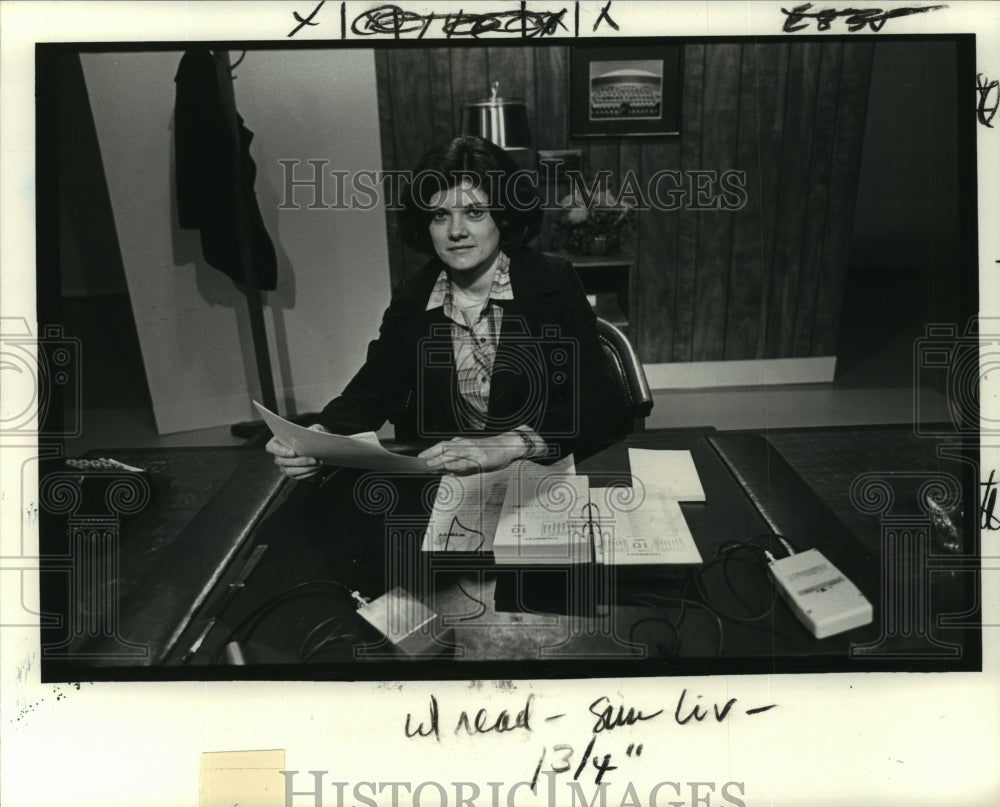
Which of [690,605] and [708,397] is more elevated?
[708,397]

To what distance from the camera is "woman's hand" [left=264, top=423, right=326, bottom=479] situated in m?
1.62

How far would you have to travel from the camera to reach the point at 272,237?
Answer: 5.27 ft

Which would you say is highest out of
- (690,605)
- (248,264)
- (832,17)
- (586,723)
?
(832,17)

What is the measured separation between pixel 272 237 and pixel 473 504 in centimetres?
54

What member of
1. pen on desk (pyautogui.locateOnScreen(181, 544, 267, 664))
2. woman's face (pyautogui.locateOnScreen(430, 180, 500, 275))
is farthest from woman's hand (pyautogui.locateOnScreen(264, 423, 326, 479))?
woman's face (pyautogui.locateOnScreen(430, 180, 500, 275))

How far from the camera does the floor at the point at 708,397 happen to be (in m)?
1.63

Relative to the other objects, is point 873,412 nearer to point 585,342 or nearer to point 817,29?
point 585,342

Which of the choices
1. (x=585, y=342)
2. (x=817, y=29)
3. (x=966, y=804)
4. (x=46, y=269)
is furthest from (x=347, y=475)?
(x=966, y=804)

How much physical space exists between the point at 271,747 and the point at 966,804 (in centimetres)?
117

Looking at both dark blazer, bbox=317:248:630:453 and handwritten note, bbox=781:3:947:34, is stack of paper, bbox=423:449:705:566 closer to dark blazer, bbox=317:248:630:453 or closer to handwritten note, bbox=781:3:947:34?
dark blazer, bbox=317:248:630:453

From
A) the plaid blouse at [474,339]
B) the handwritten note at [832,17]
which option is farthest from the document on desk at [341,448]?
the handwritten note at [832,17]

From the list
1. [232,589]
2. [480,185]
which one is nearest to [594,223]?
[480,185]

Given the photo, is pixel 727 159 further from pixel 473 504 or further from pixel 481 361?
pixel 473 504

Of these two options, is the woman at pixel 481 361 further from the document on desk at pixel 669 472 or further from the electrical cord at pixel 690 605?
the electrical cord at pixel 690 605
